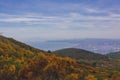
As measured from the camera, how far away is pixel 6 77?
11250 centimetres

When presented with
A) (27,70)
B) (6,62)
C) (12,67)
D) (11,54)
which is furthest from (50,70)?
(11,54)

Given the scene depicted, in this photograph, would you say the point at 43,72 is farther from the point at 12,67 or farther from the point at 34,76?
the point at 12,67

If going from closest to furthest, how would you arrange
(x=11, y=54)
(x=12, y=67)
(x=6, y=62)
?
(x=12, y=67) < (x=6, y=62) < (x=11, y=54)

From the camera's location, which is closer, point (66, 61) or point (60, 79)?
point (60, 79)

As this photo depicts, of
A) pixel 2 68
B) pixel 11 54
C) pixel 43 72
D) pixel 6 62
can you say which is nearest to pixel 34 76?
pixel 43 72

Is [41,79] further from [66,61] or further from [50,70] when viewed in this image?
[66,61]

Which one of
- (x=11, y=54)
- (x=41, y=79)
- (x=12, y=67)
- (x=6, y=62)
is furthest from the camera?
(x=11, y=54)

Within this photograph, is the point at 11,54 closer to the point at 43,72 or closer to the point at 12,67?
the point at 12,67

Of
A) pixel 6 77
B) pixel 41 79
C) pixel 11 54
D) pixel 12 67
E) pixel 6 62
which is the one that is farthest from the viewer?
pixel 11 54

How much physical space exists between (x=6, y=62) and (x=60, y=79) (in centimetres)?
3682

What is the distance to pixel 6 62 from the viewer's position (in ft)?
443

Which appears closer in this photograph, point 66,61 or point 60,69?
point 60,69

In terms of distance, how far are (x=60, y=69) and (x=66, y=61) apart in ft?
49.3

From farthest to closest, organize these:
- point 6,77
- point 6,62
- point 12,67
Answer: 1. point 6,62
2. point 12,67
3. point 6,77
